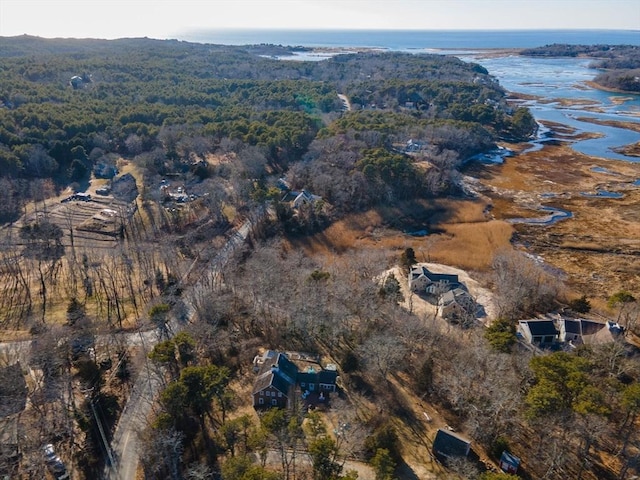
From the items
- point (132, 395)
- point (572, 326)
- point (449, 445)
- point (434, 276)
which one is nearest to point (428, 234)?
point (434, 276)

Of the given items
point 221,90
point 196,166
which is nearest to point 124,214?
point 196,166

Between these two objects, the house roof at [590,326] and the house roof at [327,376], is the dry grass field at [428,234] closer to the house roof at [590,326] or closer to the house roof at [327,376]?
the house roof at [590,326]

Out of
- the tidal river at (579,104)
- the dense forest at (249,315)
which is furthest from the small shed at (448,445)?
the tidal river at (579,104)

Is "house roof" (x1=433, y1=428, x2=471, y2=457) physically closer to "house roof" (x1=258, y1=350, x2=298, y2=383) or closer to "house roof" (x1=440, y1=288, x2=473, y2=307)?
"house roof" (x1=258, y1=350, x2=298, y2=383)

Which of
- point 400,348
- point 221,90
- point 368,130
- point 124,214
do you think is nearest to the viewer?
point 400,348

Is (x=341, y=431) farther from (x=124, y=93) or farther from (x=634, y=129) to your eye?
(x=634, y=129)

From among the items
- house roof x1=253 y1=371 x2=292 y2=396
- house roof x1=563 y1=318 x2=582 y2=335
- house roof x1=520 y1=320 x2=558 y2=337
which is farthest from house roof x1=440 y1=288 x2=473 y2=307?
house roof x1=253 y1=371 x2=292 y2=396
